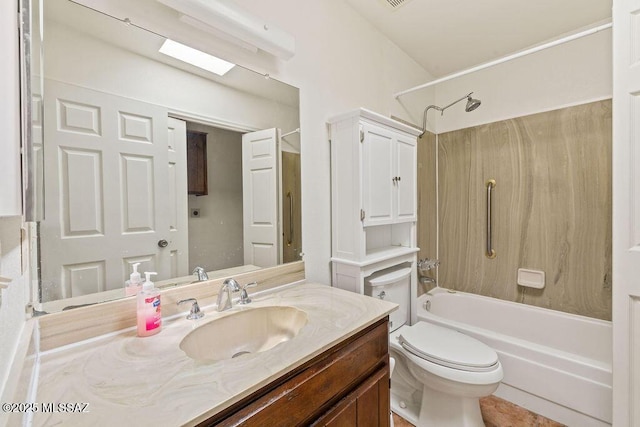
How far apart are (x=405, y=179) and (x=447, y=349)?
3.47 ft

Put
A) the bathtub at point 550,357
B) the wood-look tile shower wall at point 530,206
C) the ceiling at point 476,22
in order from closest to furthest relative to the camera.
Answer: the bathtub at point 550,357 → the ceiling at point 476,22 → the wood-look tile shower wall at point 530,206

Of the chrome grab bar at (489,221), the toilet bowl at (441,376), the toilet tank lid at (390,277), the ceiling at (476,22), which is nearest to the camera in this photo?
the toilet bowl at (441,376)

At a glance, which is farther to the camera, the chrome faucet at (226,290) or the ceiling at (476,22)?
the ceiling at (476,22)

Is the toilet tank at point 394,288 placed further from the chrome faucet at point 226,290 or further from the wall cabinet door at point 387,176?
the chrome faucet at point 226,290

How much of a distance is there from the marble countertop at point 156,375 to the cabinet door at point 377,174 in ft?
2.53

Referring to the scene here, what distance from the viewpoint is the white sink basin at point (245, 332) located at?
3.09 ft

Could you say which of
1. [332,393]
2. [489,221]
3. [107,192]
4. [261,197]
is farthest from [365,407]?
[489,221]

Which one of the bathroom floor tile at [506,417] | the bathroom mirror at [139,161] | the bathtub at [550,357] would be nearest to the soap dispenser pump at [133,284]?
the bathroom mirror at [139,161]

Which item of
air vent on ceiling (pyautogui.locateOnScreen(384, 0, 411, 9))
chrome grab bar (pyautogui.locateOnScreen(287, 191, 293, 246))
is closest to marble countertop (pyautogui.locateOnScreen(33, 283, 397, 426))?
chrome grab bar (pyautogui.locateOnScreen(287, 191, 293, 246))

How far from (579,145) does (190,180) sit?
2636 millimetres

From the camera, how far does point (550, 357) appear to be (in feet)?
5.25

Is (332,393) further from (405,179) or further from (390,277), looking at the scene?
(405,179)

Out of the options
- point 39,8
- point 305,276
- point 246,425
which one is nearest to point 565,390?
point 305,276

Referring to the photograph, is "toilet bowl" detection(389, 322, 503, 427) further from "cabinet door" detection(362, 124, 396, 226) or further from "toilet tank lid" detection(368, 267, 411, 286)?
"cabinet door" detection(362, 124, 396, 226)
